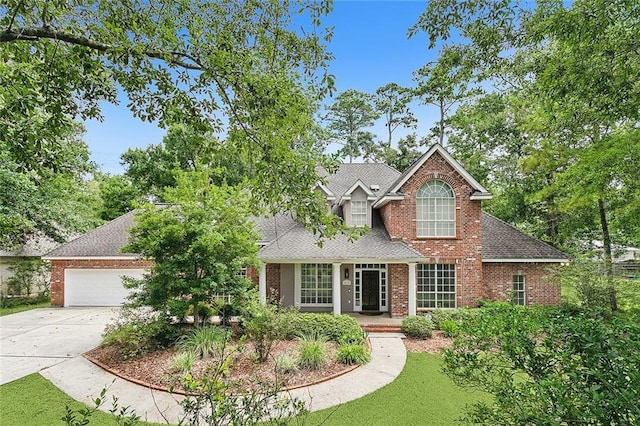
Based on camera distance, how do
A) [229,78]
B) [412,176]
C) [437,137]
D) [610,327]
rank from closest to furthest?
1. [610,327]
2. [229,78]
3. [412,176]
4. [437,137]

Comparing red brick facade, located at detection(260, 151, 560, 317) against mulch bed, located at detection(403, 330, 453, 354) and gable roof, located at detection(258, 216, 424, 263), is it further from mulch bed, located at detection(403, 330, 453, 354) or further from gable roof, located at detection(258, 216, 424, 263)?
mulch bed, located at detection(403, 330, 453, 354)

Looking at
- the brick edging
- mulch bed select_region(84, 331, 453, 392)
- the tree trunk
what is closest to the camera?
the brick edging

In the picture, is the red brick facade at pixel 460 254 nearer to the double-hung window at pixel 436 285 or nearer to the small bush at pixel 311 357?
the double-hung window at pixel 436 285

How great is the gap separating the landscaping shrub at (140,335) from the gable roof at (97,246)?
7.58 meters

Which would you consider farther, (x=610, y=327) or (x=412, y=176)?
(x=412, y=176)

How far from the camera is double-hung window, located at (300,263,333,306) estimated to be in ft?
53.3

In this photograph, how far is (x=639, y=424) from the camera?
2.11 m

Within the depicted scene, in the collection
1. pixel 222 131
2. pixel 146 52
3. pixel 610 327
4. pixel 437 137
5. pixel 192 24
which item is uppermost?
pixel 437 137

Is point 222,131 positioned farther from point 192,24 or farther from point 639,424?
point 639,424

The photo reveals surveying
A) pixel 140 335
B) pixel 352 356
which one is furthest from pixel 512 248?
pixel 140 335

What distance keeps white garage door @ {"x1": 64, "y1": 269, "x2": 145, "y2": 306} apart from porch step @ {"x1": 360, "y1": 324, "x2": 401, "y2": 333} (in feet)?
40.7

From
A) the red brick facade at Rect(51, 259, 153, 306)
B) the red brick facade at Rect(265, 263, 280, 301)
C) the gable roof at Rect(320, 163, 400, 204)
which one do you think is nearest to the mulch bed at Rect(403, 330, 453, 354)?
the red brick facade at Rect(265, 263, 280, 301)

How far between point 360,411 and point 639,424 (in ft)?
17.8

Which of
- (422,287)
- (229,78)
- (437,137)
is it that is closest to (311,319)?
(422,287)
